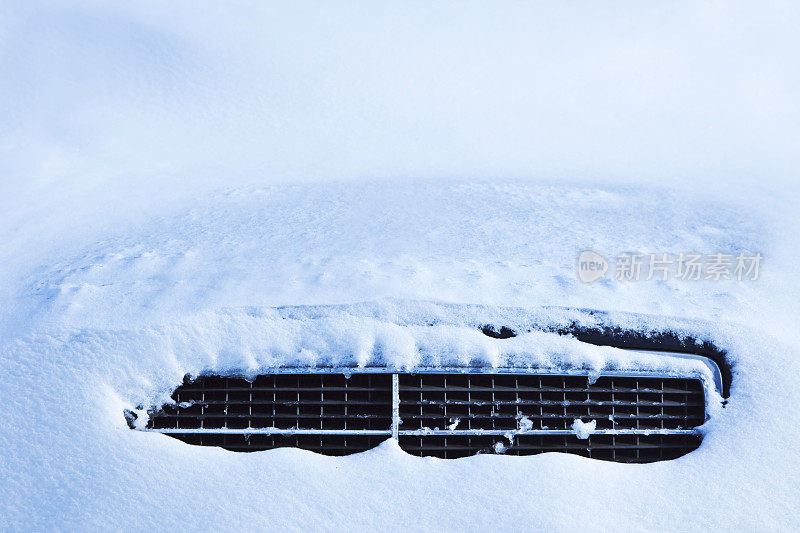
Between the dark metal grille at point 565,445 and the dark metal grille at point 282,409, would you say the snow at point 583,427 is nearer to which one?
the dark metal grille at point 565,445

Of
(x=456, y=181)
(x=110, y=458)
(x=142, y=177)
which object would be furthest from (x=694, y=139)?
(x=110, y=458)

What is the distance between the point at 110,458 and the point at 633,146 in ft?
11.6

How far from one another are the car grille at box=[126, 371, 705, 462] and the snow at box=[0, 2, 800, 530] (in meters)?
0.07

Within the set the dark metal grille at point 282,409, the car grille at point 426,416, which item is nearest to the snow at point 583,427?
the car grille at point 426,416

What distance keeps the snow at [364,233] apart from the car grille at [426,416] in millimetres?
75

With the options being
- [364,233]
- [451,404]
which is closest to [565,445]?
[451,404]

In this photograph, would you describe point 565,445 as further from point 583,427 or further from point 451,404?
point 451,404

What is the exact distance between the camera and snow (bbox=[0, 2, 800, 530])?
2145 millimetres

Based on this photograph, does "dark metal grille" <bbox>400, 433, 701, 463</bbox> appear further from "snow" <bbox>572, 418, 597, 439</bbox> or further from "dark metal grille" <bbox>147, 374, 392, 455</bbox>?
"dark metal grille" <bbox>147, 374, 392, 455</bbox>

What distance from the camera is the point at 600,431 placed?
238 cm

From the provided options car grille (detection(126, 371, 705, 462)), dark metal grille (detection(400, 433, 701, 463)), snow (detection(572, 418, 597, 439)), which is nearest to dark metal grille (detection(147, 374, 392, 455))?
car grille (detection(126, 371, 705, 462))

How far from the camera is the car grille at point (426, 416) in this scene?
232 cm

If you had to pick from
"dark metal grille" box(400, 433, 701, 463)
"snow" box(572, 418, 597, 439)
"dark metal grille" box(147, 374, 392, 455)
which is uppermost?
"dark metal grille" box(147, 374, 392, 455)

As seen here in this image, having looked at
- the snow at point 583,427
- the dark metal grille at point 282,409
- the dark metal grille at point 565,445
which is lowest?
the dark metal grille at point 565,445
